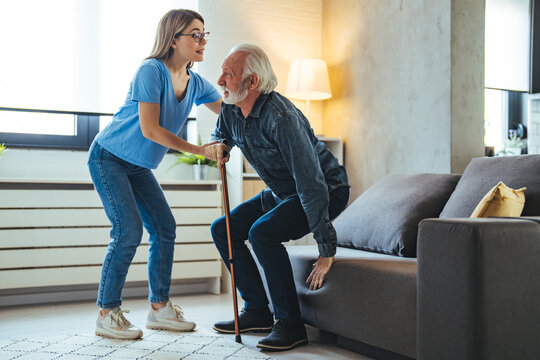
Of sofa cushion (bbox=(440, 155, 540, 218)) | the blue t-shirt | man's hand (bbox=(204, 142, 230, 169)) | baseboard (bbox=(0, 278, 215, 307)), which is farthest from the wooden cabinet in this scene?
sofa cushion (bbox=(440, 155, 540, 218))

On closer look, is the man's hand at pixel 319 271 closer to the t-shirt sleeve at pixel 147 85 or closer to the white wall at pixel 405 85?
the t-shirt sleeve at pixel 147 85

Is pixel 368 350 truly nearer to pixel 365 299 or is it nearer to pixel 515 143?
pixel 365 299

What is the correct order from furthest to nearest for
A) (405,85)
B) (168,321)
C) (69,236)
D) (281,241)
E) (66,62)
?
(66,62) → (405,85) → (69,236) → (168,321) → (281,241)

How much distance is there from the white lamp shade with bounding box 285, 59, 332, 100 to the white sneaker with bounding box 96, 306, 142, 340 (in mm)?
2222

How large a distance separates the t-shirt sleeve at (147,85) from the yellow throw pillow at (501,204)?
4.33ft

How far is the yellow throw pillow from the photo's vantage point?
78.6 inches

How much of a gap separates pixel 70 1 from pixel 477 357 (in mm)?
3252

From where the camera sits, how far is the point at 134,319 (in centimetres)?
282

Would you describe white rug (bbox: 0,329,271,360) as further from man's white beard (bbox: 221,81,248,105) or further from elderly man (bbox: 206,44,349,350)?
man's white beard (bbox: 221,81,248,105)

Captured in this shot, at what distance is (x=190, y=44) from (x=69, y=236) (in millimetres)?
1522

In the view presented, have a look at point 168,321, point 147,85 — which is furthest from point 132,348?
point 147,85

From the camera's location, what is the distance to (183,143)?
2291 millimetres

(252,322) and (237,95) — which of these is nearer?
(237,95)

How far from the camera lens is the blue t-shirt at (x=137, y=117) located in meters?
2.25
